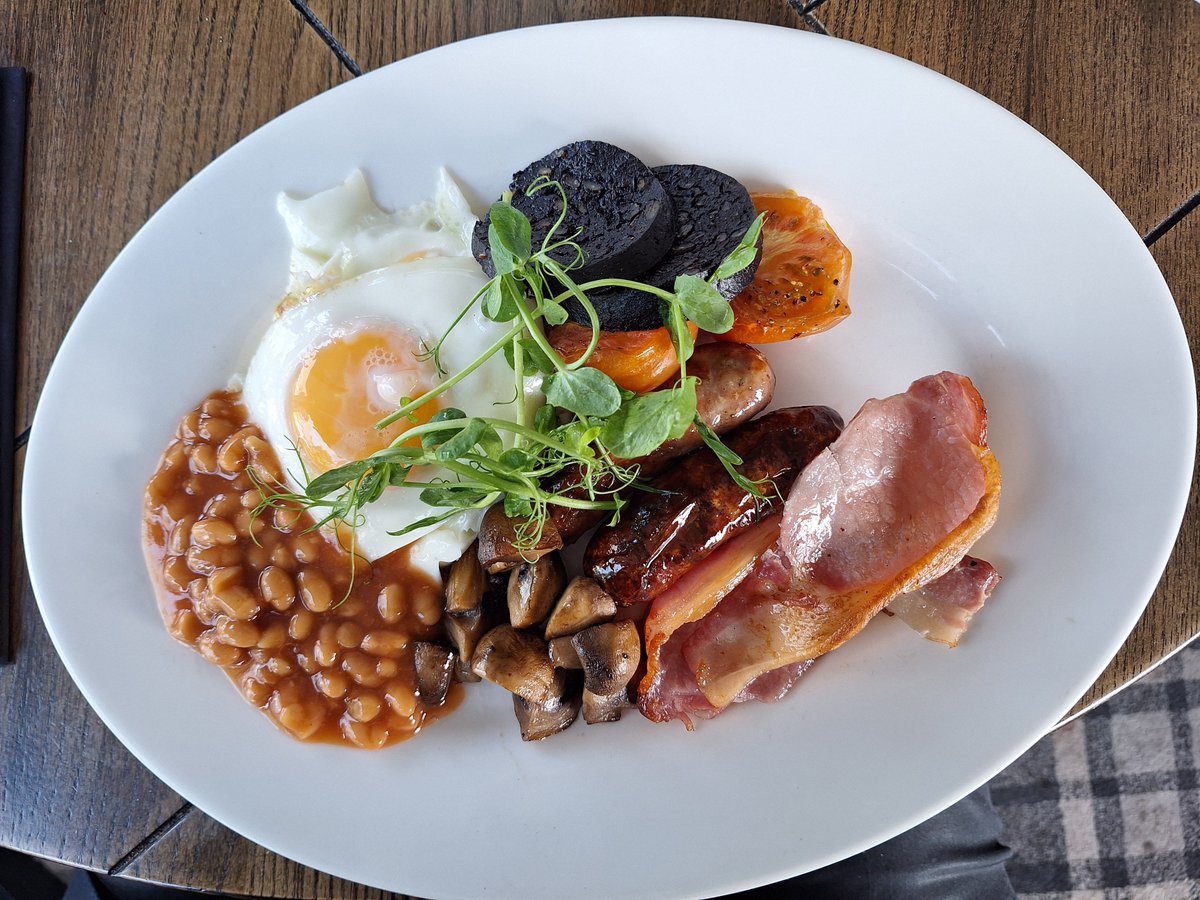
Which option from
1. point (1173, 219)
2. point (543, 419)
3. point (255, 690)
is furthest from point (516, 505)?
point (1173, 219)

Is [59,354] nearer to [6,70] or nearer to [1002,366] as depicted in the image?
[6,70]

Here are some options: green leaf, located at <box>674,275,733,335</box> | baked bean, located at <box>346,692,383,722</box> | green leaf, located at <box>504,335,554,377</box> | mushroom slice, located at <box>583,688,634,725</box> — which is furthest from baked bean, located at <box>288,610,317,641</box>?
green leaf, located at <box>674,275,733,335</box>

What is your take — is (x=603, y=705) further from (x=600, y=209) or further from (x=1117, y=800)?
(x=1117, y=800)

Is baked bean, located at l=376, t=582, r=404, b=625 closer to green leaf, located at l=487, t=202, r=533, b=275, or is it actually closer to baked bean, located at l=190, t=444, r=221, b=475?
baked bean, located at l=190, t=444, r=221, b=475

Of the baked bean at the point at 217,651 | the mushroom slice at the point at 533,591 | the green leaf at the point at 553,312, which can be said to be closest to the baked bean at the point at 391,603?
the mushroom slice at the point at 533,591

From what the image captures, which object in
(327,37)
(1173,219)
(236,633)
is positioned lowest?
(236,633)

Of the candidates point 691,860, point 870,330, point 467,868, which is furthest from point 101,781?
point 870,330
